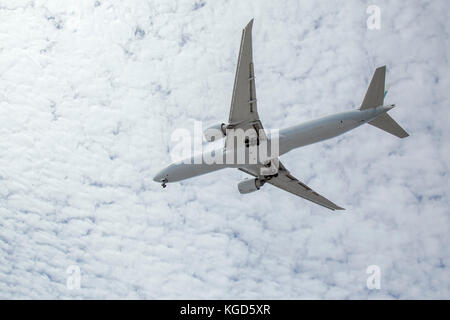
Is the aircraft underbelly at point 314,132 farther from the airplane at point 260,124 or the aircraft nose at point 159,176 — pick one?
the aircraft nose at point 159,176

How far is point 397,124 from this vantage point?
25.9m

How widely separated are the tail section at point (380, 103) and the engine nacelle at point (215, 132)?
28.0ft

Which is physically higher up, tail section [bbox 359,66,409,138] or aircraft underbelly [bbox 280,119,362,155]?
tail section [bbox 359,66,409,138]

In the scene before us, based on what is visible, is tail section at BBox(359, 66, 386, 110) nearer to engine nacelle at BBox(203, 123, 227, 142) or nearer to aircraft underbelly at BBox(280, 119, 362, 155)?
aircraft underbelly at BBox(280, 119, 362, 155)

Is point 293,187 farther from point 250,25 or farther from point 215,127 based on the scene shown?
point 250,25

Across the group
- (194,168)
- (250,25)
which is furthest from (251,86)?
(194,168)

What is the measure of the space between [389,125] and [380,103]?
201 cm

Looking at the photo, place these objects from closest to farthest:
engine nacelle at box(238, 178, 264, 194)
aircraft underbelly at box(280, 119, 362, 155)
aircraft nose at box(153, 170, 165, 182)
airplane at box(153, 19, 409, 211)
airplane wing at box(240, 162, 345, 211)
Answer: airplane at box(153, 19, 409, 211) < aircraft underbelly at box(280, 119, 362, 155) < engine nacelle at box(238, 178, 264, 194) < aircraft nose at box(153, 170, 165, 182) < airplane wing at box(240, 162, 345, 211)

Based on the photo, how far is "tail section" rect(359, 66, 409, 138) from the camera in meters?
24.0

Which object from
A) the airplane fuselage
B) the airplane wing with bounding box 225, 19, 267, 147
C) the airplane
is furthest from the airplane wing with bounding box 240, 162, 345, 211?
the airplane wing with bounding box 225, 19, 267, 147

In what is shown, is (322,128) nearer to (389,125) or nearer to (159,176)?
(389,125)

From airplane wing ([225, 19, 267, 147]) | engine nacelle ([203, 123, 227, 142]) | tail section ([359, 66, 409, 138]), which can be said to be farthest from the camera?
engine nacelle ([203, 123, 227, 142])

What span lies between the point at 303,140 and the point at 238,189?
26.1 ft

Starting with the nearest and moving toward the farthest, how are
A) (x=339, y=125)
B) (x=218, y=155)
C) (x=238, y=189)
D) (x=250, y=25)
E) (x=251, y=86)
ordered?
(x=250, y=25), (x=251, y=86), (x=339, y=125), (x=218, y=155), (x=238, y=189)
